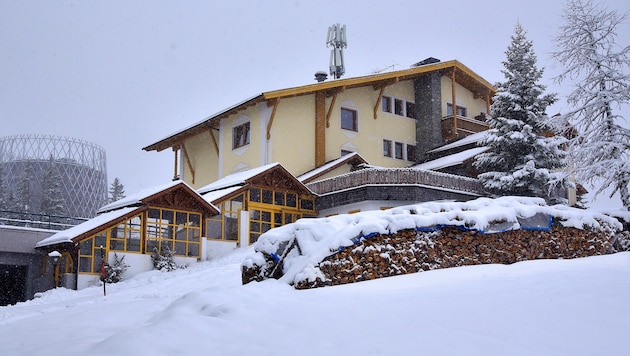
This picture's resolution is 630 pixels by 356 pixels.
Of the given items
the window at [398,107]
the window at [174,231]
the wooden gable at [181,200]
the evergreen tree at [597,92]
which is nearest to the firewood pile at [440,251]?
the evergreen tree at [597,92]

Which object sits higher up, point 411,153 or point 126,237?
point 411,153

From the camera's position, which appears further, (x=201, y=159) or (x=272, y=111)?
(x=201, y=159)

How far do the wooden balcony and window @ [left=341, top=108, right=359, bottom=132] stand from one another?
5905 millimetres

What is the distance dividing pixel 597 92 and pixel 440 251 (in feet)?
40.0

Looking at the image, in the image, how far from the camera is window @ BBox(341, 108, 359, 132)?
33031 mm

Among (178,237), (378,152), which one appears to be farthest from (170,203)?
(378,152)

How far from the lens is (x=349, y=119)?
33312mm

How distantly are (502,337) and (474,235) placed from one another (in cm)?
668

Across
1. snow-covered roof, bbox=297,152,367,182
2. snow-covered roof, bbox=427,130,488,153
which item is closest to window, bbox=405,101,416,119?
snow-covered roof, bbox=427,130,488,153

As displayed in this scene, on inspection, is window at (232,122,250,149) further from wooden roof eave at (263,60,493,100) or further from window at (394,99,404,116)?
window at (394,99,404,116)

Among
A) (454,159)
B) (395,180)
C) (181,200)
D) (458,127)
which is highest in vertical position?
(458,127)

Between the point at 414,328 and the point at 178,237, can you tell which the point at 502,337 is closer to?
the point at 414,328

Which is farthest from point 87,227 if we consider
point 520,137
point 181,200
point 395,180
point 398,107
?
point 398,107

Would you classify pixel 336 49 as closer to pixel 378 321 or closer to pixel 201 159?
pixel 201 159
